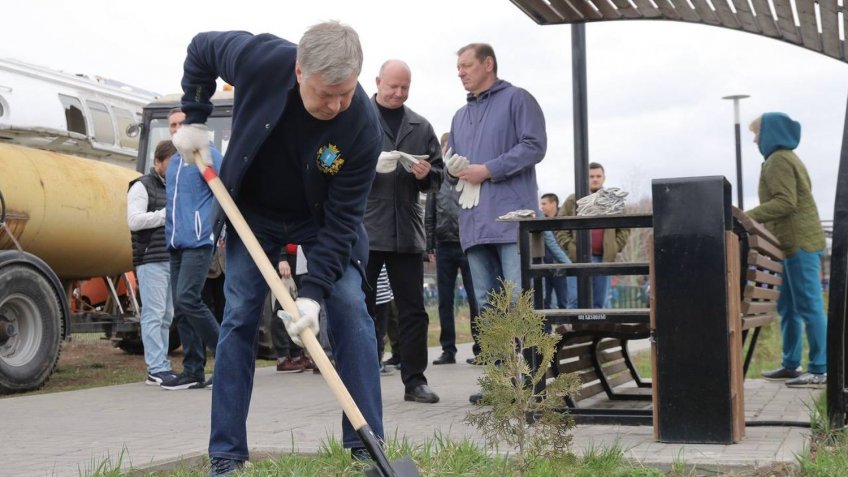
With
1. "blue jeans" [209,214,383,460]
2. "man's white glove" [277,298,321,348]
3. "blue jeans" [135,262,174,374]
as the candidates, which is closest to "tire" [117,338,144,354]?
"blue jeans" [135,262,174,374]

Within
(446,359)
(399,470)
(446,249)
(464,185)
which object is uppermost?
(464,185)

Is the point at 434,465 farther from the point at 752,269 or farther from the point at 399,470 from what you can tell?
the point at 752,269

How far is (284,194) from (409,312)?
104 inches

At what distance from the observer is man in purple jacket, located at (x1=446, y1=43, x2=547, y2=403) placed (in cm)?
643

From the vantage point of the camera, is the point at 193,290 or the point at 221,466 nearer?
the point at 221,466

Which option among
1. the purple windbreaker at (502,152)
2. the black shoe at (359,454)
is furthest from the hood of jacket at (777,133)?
the black shoe at (359,454)

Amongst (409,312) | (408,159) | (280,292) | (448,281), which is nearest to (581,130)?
(408,159)

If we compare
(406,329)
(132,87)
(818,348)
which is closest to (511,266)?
(406,329)

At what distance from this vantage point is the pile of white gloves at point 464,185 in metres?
6.40

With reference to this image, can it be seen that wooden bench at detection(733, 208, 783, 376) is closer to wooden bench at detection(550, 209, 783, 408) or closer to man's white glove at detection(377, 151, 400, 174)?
wooden bench at detection(550, 209, 783, 408)

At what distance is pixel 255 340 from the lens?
445 centimetres

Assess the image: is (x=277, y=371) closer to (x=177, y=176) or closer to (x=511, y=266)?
(x=177, y=176)

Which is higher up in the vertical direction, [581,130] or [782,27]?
[782,27]

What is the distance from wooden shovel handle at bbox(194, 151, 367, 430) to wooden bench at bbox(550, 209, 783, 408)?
193 cm
